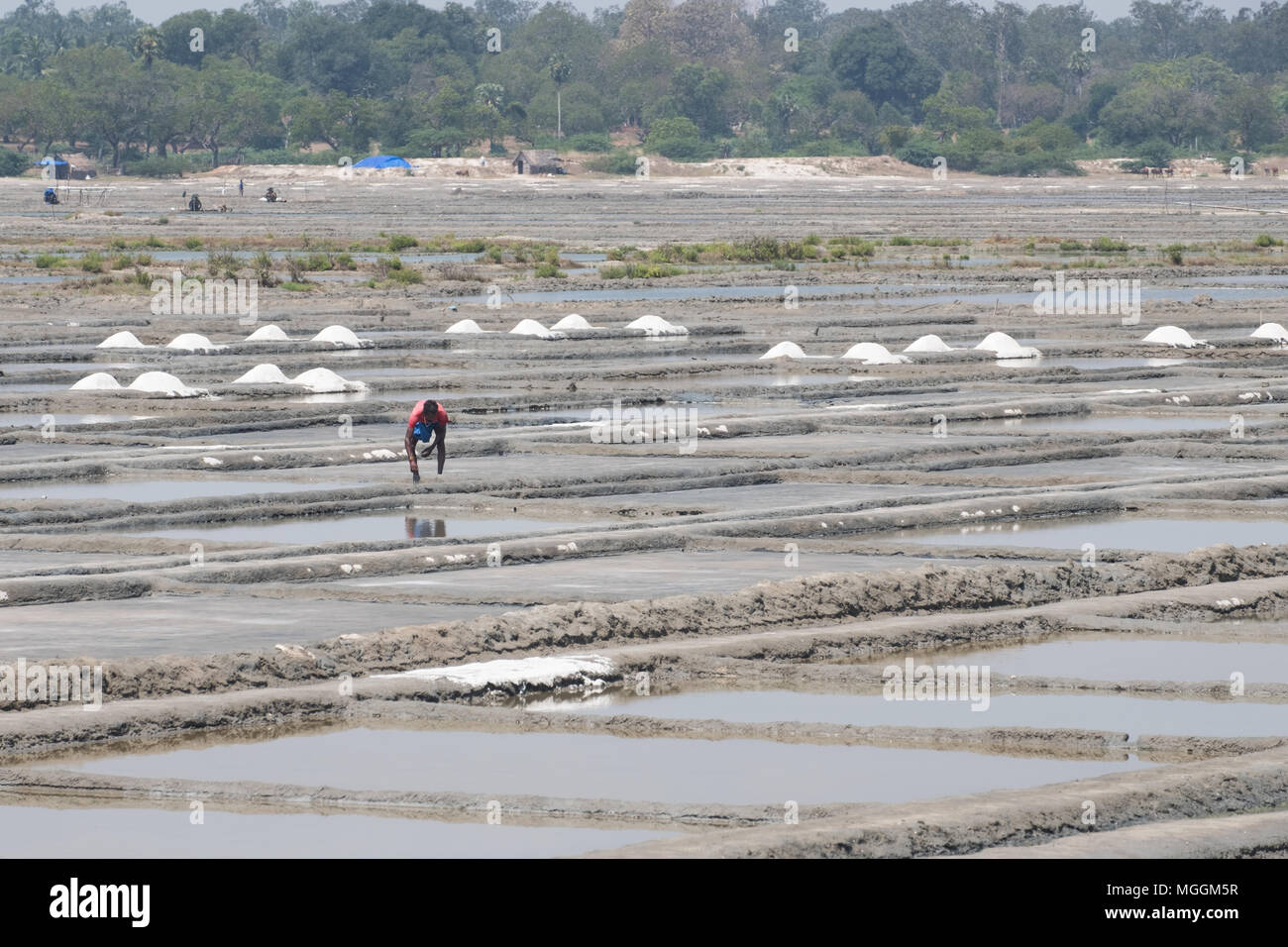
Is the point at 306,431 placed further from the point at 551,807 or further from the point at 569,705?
the point at 551,807

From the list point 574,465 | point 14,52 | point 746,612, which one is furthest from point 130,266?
point 14,52

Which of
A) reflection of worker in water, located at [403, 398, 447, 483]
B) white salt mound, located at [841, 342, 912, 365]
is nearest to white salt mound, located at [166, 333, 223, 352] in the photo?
white salt mound, located at [841, 342, 912, 365]

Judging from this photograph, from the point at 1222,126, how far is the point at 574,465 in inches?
4832

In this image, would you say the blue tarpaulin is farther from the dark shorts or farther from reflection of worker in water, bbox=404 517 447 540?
reflection of worker in water, bbox=404 517 447 540

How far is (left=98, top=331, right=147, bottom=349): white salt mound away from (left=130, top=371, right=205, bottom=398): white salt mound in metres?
5.57

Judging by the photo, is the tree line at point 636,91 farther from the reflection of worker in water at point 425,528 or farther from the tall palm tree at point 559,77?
the reflection of worker in water at point 425,528

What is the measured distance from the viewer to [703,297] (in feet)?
130

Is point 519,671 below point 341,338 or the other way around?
below

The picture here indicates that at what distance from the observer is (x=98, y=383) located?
24.0m

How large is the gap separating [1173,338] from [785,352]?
5.92 m

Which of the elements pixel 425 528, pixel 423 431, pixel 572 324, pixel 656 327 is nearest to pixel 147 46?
pixel 572 324

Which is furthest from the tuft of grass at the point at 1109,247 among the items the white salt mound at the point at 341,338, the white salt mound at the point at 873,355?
the white salt mound at the point at 341,338

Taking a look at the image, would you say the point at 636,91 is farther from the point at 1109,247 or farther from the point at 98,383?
the point at 98,383

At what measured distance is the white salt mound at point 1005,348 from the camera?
94.2 feet
